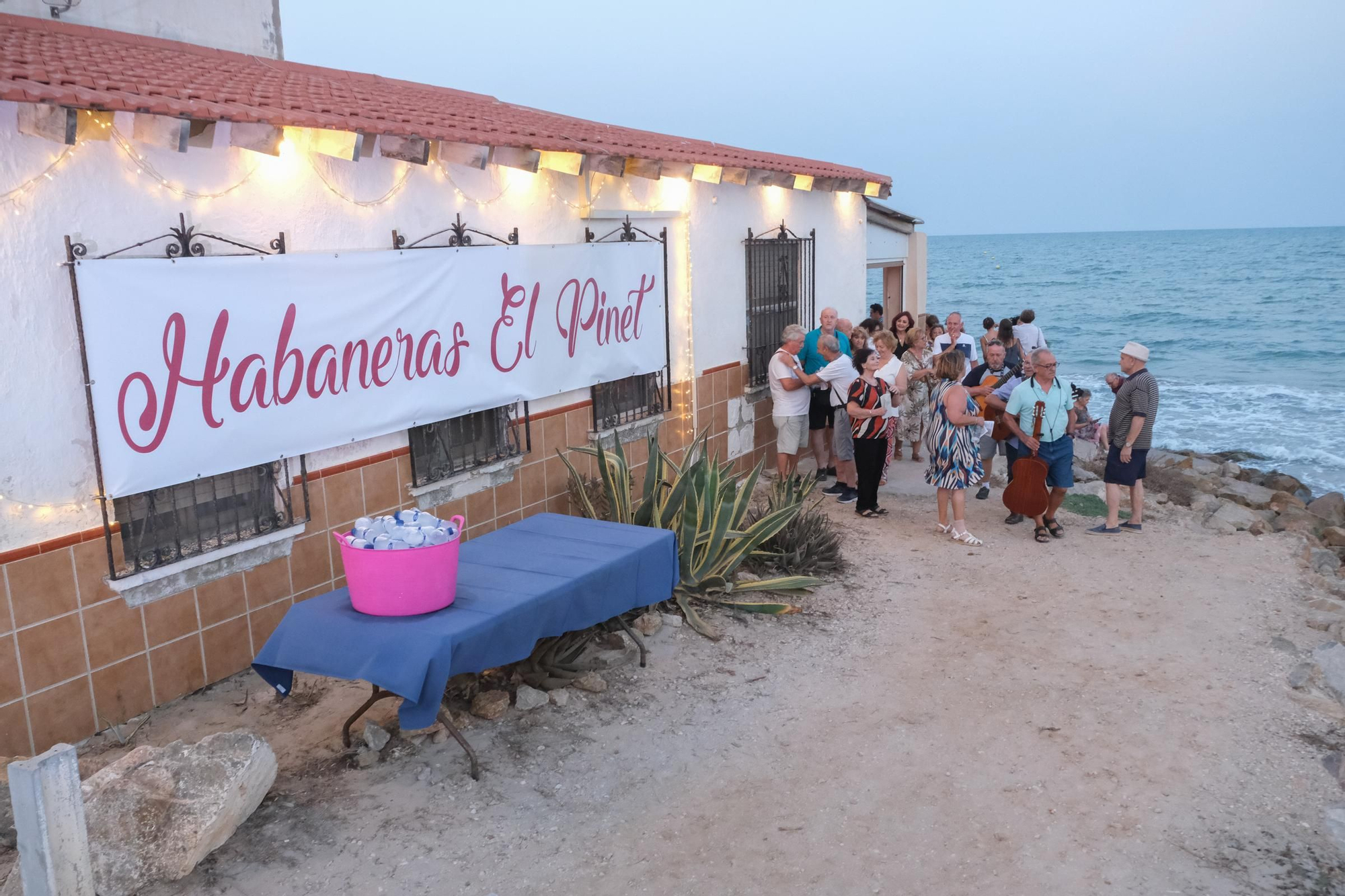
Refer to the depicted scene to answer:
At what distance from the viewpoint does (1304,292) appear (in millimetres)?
57594

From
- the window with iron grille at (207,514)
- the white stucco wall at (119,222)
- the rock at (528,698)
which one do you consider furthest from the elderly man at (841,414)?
the window with iron grille at (207,514)

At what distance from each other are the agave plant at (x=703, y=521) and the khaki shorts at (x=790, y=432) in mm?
2403

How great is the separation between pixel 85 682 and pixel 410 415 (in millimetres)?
2442

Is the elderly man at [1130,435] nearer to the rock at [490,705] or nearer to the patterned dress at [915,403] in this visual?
the patterned dress at [915,403]

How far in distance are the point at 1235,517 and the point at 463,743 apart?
8627mm

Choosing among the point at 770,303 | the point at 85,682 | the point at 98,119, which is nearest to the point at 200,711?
the point at 85,682

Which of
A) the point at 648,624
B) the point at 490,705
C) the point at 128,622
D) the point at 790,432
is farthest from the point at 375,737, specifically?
the point at 790,432

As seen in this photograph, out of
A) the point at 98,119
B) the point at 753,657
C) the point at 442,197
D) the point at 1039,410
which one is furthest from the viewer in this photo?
the point at 1039,410

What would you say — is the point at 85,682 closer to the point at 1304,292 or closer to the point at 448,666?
the point at 448,666

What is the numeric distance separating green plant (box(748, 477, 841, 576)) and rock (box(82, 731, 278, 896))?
4.52 meters

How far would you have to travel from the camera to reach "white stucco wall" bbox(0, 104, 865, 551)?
190 inches

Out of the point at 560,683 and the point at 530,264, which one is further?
the point at 530,264

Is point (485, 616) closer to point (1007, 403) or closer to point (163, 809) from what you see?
point (163, 809)

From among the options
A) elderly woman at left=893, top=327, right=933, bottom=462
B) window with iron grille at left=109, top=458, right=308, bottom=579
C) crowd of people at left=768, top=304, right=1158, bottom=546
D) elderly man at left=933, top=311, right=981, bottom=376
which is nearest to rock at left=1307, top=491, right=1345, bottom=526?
crowd of people at left=768, top=304, right=1158, bottom=546
